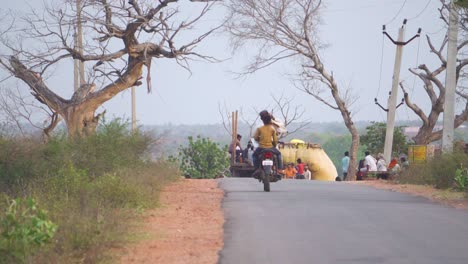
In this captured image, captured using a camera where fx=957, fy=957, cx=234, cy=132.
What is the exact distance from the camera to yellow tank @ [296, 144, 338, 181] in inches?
2088

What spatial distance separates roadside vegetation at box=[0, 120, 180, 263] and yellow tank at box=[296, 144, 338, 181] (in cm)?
2398

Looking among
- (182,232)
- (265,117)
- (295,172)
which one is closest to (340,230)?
(182,232)

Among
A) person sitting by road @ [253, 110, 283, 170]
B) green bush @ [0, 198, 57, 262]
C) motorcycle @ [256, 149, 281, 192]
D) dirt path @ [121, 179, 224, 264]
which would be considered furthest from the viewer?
person sitting by road @ [253, 110, 283, 170]

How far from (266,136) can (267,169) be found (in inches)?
36.3

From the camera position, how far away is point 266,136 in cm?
2358

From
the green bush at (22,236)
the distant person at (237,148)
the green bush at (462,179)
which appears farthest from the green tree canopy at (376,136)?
the green bush at (22,236)

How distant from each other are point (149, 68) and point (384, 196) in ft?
29.3

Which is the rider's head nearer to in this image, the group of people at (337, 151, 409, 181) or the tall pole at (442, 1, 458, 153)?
the tall pole at (442, 1, 458, 153)

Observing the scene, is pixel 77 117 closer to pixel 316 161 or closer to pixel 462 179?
pixel 462 179

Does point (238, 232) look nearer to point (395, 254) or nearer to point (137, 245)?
point (137, 245)

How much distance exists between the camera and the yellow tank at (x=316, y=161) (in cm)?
5303

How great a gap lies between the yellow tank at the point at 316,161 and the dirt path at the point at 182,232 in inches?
1202

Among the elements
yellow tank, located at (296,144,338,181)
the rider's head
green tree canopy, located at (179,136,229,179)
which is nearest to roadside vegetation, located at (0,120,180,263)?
the rider's head

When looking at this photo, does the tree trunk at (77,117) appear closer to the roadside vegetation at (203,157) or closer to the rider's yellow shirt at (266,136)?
the rider's yellow shirt at (266,136)
